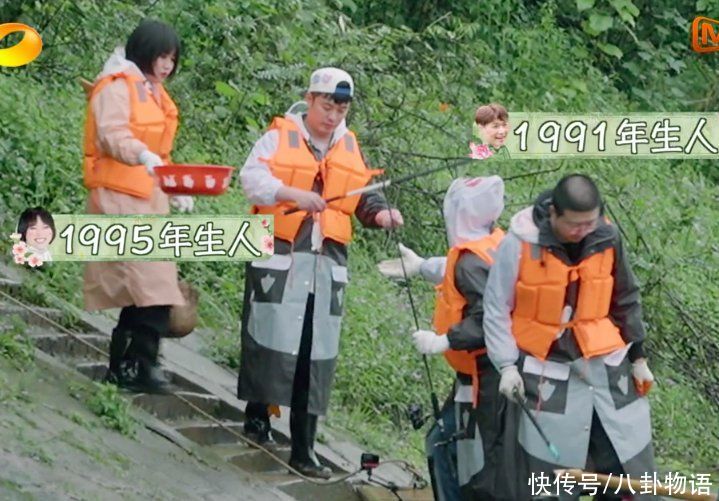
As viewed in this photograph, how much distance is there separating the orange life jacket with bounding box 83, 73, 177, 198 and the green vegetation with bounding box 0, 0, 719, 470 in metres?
1.88

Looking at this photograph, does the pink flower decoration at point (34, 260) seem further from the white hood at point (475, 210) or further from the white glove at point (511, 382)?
the white glove at point (511, 382)

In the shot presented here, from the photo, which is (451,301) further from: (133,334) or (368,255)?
(368,255)

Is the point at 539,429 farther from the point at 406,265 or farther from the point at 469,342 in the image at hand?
the point at 406,265

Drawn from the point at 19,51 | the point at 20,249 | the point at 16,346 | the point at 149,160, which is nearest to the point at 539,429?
the point at 149,160

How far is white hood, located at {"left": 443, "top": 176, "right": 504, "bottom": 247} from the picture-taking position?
8.48m

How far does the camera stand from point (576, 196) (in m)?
7.70

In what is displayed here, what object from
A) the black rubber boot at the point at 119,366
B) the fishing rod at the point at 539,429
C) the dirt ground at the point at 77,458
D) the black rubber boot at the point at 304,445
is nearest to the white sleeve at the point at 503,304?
the fishing rod at the point at 539,429

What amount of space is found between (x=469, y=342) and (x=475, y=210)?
2.15ft

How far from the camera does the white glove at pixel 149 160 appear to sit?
869 centimetres

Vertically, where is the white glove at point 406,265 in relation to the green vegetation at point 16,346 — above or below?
above

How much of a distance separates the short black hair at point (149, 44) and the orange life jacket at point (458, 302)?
72.5 inches

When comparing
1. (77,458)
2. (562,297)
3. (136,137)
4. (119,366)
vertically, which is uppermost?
(136,137)

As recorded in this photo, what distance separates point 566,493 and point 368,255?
21.4ft

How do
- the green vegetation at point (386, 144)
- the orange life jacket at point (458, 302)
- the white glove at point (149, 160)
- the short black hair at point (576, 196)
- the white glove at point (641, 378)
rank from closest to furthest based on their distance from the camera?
the short black hair at point (576, 196) < the white glove at point (641, 378) < the orange life jacket at point (458, 302) < the white glove at point (149, 160) < the green vegetation at point (386, 144)
